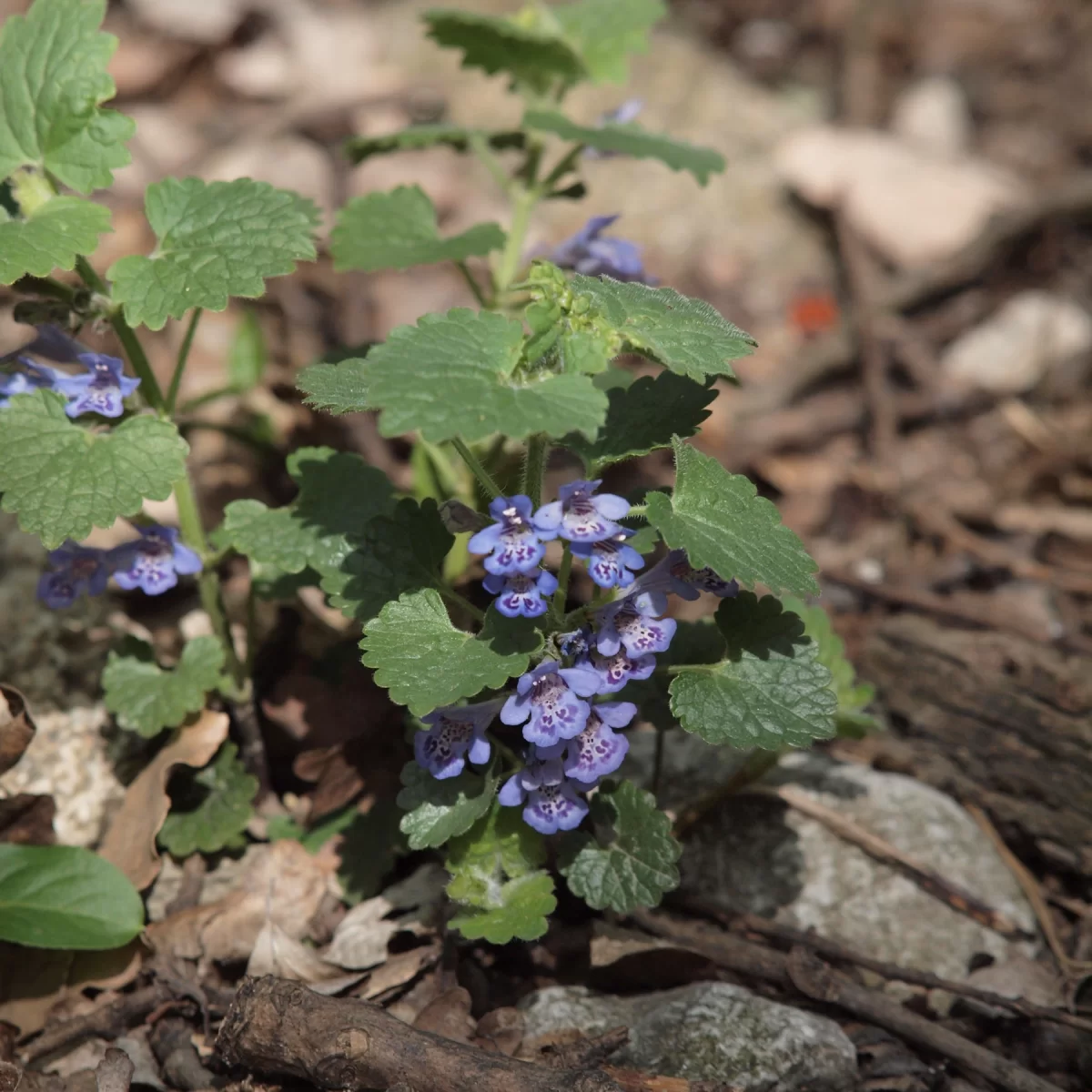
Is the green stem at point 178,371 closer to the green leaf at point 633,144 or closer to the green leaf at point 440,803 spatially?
the green leaf at point 440,803

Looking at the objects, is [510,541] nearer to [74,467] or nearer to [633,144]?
[74,467]

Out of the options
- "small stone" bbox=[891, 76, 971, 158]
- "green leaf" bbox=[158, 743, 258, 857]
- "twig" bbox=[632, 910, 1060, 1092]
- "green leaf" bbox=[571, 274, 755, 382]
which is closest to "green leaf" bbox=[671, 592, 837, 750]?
"green leaf" bbox=[571, 274, 755, 382]

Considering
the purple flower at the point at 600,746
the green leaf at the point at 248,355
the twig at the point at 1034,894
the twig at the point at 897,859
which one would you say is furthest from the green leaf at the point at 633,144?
the twig at the point at 1034,894

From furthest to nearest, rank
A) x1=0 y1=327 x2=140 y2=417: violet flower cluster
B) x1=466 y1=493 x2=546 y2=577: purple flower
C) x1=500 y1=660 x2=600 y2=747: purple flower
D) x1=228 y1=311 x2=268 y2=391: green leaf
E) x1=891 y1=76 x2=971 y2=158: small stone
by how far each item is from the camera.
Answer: x1=891 y1=76 x2=971 y2=158: small stone < x1=228 y1=311 x2=268 y2=391: green leaf < x1=0 y1=327 x2=140 y2=417: violet flower cluster < x1=500 y1=660 x2=600 y2=747: purple flower < x1=466 y1=493 x2=546 y2=577: purple flower

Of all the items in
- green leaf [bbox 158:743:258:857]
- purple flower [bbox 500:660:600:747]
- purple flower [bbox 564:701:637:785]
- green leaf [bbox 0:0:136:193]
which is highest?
green leaf [bbox 0:0:136:193]

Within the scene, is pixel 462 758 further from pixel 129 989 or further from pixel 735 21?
pixel 735 21

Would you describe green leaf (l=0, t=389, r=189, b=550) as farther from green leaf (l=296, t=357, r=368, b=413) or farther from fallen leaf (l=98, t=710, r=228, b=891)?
fallen leaf (l=98, t=710, r=228, b=891)
